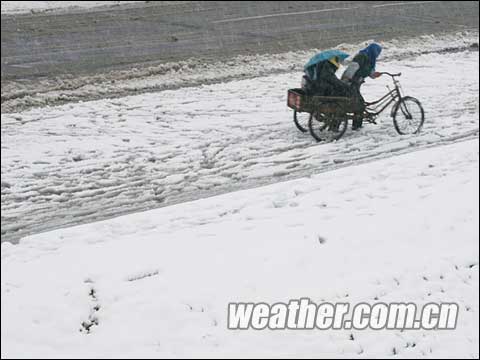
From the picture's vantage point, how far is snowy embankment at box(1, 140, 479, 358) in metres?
4.29

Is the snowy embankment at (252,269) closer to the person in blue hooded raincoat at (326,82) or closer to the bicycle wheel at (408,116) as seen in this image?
the person in blue hooded raincoat at (326,82)

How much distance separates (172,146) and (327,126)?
7.31ft

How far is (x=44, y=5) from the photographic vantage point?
18.7 m

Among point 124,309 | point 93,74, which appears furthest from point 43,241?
point 93,74

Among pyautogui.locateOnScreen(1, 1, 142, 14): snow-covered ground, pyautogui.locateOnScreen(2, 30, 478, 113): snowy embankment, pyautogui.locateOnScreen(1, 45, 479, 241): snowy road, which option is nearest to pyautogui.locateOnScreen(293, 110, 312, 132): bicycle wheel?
pyautogui.locateOnScreen(1, 45, 479, 241): snowy road

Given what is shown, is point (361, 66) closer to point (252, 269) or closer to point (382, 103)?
point (382, 103)

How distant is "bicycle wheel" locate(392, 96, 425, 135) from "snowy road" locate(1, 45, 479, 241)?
164mm

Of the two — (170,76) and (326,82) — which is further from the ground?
(326,82)

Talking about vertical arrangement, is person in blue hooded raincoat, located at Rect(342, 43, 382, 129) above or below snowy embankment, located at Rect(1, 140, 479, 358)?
above

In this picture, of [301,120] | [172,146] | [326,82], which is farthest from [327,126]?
[172,146]

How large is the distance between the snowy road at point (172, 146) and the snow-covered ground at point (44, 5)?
9278mm

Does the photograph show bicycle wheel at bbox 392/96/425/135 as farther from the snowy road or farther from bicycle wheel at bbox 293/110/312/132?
bicycle wheel at bbox 293/110/312/132

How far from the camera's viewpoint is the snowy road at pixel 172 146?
6914 mm

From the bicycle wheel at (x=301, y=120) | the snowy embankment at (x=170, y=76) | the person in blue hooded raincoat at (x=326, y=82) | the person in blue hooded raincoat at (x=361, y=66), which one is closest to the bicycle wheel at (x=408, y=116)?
the person in blue hooded raincoat at (x=361, y=66)
